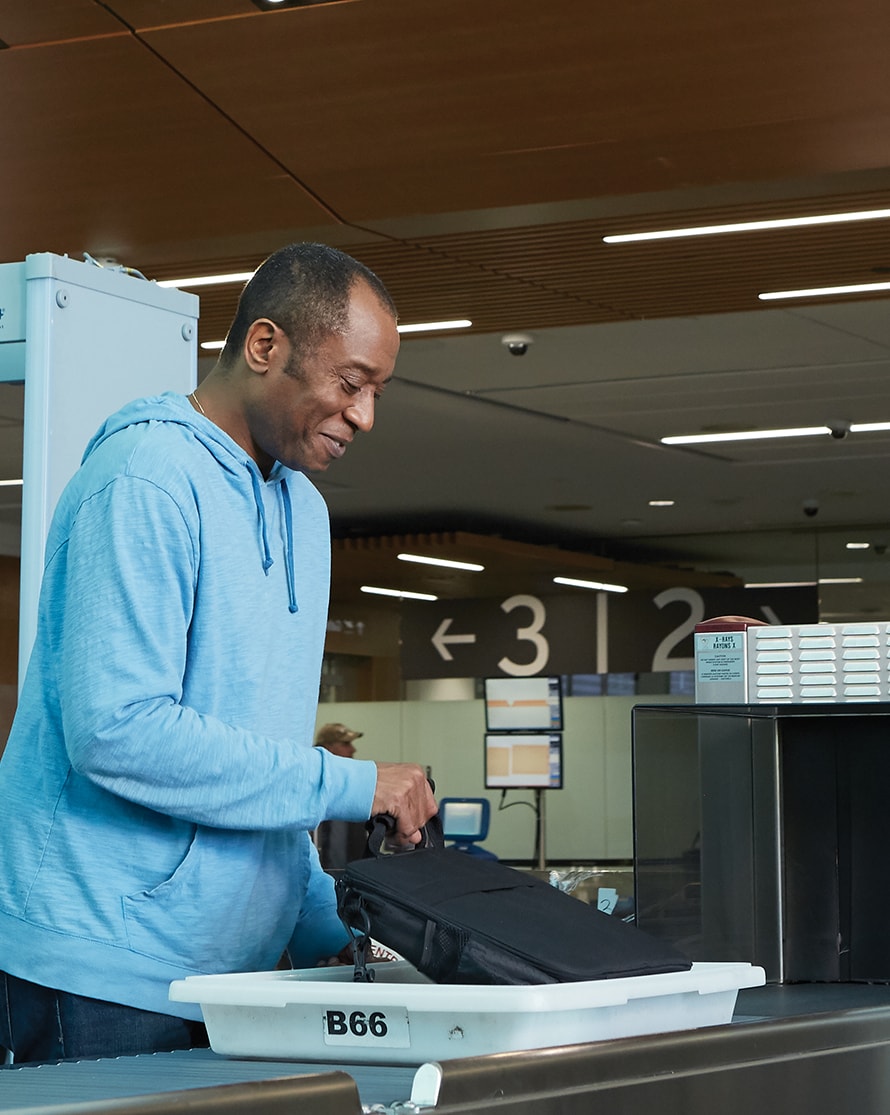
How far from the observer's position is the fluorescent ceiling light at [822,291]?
255 inches

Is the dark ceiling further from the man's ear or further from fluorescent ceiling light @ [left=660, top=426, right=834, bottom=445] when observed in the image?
the man's ear

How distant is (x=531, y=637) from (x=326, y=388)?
12178 mm

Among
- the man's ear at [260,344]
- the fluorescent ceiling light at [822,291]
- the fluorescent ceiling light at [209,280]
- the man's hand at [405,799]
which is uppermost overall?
the fluorescent ceiling light at [822,291]

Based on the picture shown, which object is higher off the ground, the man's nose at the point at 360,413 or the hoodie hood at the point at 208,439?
the man's nose at the point at 360,413

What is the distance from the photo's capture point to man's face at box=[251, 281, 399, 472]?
1494 mm

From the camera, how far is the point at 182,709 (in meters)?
Answer: 1.32

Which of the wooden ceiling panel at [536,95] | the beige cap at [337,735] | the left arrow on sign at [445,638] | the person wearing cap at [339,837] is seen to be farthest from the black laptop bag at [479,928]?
the left arrow on sign at [445,638]

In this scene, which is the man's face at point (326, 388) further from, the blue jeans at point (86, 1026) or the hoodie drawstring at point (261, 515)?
the blue jeans at point (86, 1026)

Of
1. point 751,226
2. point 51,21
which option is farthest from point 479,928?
point 751,226

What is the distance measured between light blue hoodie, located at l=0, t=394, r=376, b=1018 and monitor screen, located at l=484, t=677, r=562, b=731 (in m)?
11.8

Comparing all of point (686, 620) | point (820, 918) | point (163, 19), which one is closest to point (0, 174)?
point (163, 19)

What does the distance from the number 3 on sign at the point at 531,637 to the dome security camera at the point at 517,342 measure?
605 centimetres

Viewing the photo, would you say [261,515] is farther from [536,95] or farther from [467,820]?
[467,820]

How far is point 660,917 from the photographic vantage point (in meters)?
2.00
